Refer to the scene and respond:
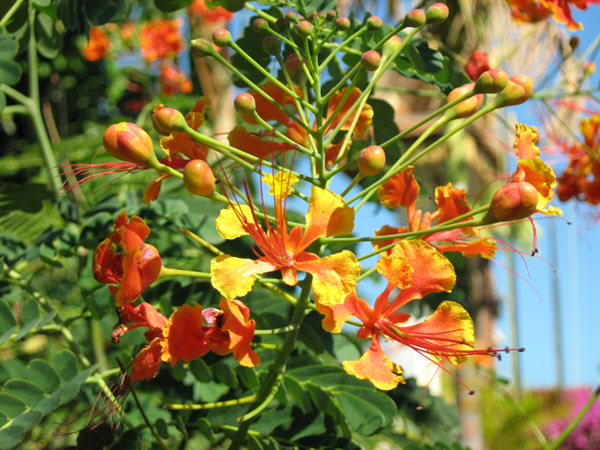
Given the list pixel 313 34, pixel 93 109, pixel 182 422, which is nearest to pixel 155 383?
pixel 182 422

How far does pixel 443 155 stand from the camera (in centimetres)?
850

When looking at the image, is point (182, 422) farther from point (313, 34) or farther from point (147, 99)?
point (147, 99)

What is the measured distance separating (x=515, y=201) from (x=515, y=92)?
0.29m

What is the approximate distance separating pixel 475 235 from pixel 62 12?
3.87 ft

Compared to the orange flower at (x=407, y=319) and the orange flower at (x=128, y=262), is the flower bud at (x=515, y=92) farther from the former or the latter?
the orange flower at (x=128, y=262)

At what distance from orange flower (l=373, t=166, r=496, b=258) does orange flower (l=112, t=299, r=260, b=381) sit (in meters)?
0.34

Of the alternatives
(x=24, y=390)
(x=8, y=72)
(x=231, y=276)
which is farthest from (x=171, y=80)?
(x=231, y=276)

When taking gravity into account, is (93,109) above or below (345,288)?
below

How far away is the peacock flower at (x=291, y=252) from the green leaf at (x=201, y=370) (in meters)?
0.35

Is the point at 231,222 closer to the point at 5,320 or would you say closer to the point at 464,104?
the point at 464,104

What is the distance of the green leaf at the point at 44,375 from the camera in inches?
56.2

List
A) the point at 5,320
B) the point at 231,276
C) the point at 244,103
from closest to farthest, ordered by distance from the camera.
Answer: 1. the point at 231,276
2. the point at 244,103
3. the point at 5,320

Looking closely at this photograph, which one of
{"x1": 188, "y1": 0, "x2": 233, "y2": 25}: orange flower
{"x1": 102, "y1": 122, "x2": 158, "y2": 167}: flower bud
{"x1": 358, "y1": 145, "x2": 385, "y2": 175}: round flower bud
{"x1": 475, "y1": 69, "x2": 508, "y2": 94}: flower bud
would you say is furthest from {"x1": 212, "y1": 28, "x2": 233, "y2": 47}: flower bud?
{"x1": 188, "y1": 0, "x2": 233, "y2": 25}: orange flower

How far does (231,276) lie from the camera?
43.1 inches
